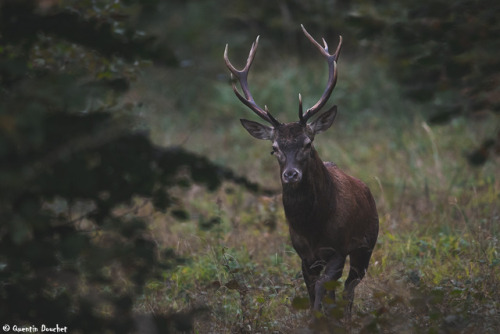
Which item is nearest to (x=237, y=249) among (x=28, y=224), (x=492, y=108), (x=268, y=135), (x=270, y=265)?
(x=270, y=265)

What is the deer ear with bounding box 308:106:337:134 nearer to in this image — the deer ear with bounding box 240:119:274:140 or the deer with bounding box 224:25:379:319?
the deer with bounding box 224:25:379:319

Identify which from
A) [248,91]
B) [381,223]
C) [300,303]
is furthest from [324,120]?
[300,303]

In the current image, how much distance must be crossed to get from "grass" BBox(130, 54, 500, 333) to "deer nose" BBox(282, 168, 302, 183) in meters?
0.75

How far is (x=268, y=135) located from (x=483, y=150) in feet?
9.48

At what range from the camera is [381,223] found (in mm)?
7926

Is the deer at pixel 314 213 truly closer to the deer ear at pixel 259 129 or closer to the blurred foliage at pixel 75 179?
the deer ear at pixel 259 129

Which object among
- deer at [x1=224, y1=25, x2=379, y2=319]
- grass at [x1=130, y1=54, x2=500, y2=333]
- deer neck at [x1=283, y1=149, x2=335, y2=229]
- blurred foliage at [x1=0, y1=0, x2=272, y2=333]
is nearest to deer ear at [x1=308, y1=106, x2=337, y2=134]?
deer at [x1=224, y1=25, x2=379, y2=319]

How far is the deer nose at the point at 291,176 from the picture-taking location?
5723 mm

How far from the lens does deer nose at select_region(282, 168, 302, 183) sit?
5723 millimetres

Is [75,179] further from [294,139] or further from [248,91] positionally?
[248,91]

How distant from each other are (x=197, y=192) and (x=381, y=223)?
10.4 feet

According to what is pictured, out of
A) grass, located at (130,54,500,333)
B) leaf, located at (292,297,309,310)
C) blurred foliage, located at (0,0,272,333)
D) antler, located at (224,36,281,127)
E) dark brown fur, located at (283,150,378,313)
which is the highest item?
blurred foliage, located at (0,0,272,333)

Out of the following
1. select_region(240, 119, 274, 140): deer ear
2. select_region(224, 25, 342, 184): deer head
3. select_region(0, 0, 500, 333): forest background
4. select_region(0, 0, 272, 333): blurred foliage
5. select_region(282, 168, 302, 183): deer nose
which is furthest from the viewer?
select_region(240, 119, 274, 140): deer ear

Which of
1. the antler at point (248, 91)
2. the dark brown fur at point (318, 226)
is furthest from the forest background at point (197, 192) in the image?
the antler at point (248, 91)
